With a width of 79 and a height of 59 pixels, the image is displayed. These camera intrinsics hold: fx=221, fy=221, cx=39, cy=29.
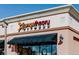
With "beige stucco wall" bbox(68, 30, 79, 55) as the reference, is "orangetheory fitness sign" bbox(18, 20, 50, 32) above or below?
above

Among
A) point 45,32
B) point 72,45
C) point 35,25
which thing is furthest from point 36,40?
point 72,45

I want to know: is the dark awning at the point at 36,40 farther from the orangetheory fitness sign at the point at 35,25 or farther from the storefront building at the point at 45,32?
the orangetheory fitness sign at the point at 35,25

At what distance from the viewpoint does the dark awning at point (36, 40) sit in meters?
16.0

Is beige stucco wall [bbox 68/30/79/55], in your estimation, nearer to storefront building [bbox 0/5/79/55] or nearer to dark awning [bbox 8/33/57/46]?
storefront building [bbox 0/5/79/55]

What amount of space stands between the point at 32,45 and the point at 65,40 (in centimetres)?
336

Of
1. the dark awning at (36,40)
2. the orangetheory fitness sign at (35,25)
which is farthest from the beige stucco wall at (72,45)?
the orangetheory fitness sign at (35,25)

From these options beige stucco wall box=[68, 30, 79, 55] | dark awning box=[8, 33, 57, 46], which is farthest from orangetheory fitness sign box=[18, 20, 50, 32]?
beige stucco wall box=[68, 30, 79, 55]

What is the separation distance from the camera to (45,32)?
55.5 ft

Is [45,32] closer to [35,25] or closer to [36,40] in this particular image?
[36,40]

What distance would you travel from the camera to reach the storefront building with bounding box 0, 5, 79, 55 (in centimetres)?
1588

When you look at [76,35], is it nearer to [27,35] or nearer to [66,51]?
[66,51]

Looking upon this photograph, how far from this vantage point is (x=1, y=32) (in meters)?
20.0

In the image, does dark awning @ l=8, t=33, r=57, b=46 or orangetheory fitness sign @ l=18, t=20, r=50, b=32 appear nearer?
dark awning @ l=8, t=33, r=57, b=46
